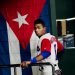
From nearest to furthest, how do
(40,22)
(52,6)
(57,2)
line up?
1. (40,22)
2. (52,6)
3. (57,2)

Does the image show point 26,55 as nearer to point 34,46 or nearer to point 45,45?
point 34,46

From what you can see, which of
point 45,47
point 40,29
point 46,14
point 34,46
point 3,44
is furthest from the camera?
point 3,44

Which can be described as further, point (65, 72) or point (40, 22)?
point (65, 72)

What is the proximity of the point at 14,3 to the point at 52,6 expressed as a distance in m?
0.83

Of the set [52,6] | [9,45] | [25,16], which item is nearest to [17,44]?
[9,45]

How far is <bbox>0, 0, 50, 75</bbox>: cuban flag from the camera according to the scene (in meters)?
6.86

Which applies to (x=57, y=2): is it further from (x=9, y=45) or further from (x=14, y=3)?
(x=9, y=45)

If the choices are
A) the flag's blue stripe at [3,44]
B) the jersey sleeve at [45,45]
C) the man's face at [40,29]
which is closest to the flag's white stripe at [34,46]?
the flag's blue stripe at [3,44]

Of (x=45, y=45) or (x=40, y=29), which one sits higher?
(x=40, y=29)

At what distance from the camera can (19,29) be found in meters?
7.04

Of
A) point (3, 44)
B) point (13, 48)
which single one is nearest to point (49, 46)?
point (13, 48)

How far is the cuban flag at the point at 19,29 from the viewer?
686cm

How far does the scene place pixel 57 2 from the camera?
7355 millimetres

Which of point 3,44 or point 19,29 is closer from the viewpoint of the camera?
point 19,29
